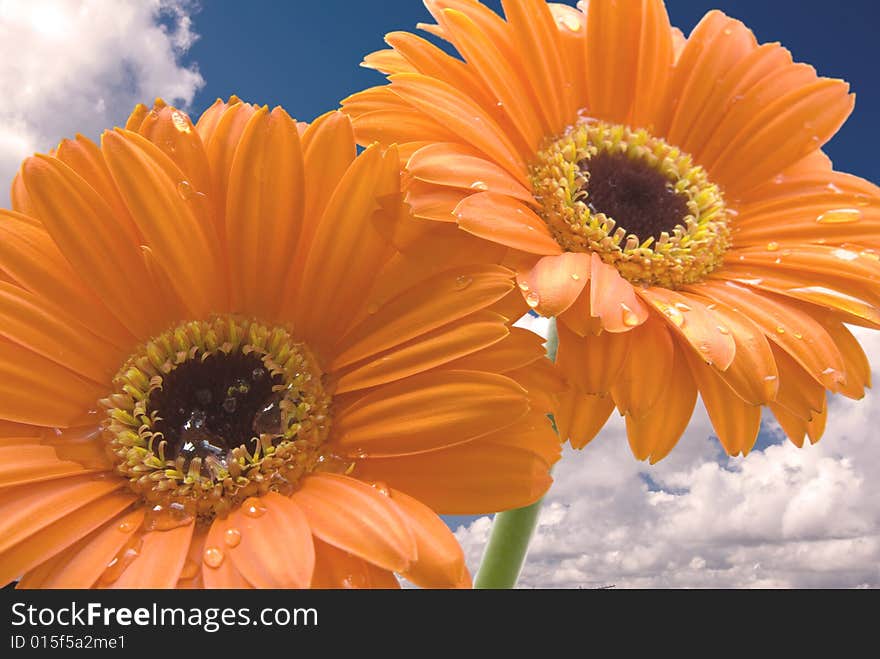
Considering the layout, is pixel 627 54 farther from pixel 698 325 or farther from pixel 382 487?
pixel 382 487

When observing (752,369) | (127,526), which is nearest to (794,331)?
(752,369)

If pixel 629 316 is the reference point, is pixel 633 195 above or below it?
above

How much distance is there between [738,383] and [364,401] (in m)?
0.60

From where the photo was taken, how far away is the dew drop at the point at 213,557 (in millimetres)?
1123

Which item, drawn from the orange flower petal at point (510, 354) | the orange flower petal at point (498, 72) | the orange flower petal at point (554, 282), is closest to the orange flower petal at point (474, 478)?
the orange flower petal at point (510, 354)

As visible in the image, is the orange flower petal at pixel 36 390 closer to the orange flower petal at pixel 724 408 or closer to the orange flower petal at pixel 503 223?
the orange flower petal at pixel 503 223

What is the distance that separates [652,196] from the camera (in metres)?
2.16

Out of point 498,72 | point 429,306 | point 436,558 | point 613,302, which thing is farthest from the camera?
point 498,72

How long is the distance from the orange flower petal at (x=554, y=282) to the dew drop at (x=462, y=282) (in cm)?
10

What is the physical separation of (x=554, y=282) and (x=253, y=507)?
0.56 m

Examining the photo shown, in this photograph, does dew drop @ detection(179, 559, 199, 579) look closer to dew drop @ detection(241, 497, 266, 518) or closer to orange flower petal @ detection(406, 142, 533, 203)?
dew drop @ detection(241, 497, 266, 518)

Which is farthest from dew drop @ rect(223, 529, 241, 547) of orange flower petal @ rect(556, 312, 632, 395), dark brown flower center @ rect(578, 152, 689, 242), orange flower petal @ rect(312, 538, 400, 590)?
dark brown flower center @ rect(578, 152, 689, 242)
